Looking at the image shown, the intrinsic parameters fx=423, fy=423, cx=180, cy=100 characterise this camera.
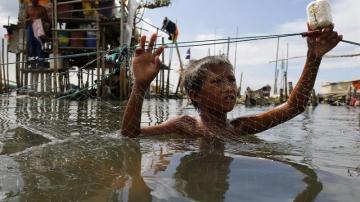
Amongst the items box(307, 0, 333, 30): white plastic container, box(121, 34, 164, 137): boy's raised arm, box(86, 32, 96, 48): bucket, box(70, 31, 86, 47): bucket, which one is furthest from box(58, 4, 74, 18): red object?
box(307, 0, 333, 30): white plastic container

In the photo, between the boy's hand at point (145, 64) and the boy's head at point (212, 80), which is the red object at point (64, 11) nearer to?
the boy's head at point (212, 80)

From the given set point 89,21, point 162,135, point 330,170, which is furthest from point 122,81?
point 330,170

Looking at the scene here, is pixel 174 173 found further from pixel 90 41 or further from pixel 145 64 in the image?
pixel 90 41

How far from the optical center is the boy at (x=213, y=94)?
304 centimetres

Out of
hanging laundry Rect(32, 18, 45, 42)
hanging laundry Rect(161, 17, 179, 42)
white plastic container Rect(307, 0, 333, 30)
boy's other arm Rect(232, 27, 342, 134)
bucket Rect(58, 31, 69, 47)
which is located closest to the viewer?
white plastic container Rect(307, 0, 333, 30)

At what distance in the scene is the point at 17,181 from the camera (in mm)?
2000

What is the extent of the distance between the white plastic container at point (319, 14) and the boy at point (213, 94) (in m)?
0.07

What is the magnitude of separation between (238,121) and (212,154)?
1.03 meters

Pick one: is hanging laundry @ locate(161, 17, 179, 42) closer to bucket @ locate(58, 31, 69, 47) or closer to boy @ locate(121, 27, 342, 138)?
bucket @ locate(58, 31, 69, 47)

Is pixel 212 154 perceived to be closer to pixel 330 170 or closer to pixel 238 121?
pixel 330 170

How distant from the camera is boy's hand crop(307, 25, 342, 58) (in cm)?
309

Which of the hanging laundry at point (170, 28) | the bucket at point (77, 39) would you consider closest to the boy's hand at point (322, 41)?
the bucket at point (77, 39)

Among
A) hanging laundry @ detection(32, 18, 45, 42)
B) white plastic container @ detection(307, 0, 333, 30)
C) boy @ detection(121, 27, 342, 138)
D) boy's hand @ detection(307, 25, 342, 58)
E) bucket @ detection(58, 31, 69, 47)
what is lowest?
boy @ detection(121, 27, 342, 138)

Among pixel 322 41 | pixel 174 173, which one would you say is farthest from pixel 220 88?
pixel 174 173
